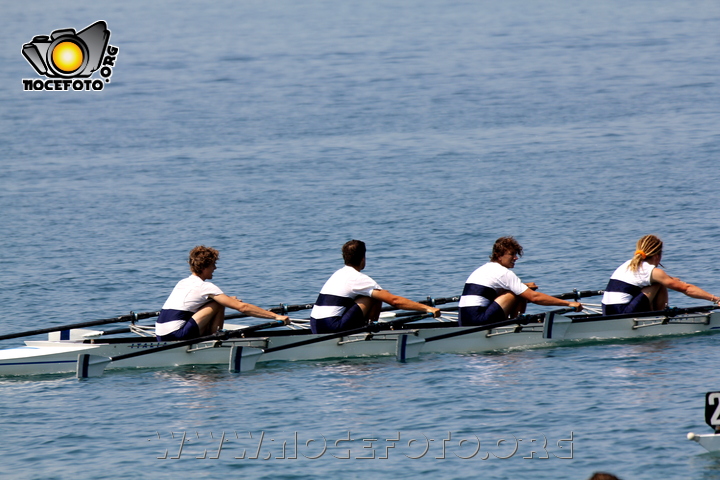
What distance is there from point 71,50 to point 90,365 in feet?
78.8

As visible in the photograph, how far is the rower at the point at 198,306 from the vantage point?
13.3 m

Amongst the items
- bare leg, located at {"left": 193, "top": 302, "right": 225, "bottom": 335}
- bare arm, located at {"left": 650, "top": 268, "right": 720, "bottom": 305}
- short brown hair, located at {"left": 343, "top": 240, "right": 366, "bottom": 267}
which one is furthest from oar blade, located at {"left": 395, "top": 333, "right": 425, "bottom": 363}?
bare arm, located at {"left": 650, "top": 268, "right": 720, "bottom": 305}

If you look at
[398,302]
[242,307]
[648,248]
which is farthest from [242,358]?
[648,248]

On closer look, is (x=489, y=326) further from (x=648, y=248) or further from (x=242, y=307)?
(x=242, y=307)

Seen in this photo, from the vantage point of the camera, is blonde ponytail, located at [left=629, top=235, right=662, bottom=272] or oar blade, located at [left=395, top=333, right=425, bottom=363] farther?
blonde ponytail, located at [left=629, top=235, right=662, bottom=272]

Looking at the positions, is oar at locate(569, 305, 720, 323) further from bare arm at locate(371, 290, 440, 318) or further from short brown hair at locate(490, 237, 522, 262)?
bare arm at locate(371, 290, 440, 318)

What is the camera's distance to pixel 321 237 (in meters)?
23.1

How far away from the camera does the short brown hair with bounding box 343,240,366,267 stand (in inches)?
529

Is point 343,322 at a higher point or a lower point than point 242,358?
higher

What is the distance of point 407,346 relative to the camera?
13648mm

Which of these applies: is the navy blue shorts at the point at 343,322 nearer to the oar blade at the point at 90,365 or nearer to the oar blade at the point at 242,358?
the oar blade at the point at 242,358

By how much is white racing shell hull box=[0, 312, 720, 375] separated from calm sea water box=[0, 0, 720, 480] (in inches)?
9.1

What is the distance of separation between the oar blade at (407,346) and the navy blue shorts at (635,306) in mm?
2816

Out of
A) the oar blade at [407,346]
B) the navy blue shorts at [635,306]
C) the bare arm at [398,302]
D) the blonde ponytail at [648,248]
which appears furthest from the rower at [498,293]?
the blonde ponytail at [648,248]
